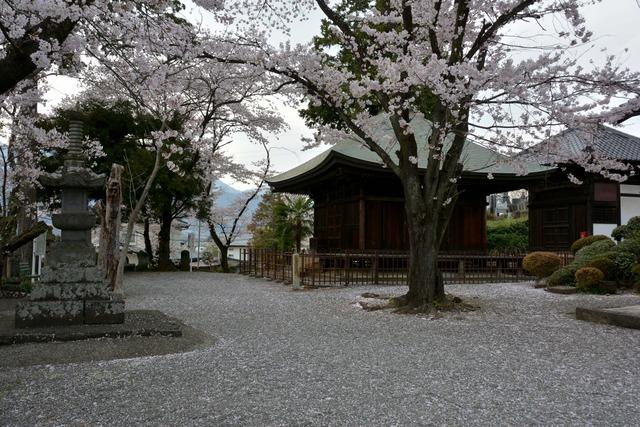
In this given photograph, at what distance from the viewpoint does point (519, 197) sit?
46.0m

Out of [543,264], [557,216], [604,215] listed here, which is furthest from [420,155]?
[604,215]

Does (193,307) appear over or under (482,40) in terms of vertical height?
under

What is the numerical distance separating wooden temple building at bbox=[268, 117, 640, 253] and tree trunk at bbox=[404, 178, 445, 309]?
5428 mm

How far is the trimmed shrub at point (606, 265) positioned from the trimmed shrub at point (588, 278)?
0.38 m

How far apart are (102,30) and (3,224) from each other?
24.4ft

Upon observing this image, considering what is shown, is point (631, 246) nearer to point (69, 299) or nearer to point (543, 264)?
point (543, 264)

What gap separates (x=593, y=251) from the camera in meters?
12.2

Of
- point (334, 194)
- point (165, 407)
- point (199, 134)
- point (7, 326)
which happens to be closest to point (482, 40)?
point (165, 407)

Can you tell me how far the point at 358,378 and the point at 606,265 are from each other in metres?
9.12

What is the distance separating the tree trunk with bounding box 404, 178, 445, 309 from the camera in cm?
859

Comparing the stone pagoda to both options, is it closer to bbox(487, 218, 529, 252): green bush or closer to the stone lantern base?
the stone lantern base

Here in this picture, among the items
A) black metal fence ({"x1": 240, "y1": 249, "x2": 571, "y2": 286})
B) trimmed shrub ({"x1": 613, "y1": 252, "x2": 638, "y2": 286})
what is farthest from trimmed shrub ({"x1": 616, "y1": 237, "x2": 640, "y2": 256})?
black metal fence ({"x1": 240, "y1": 249, "x2": 571, "y2": 286})

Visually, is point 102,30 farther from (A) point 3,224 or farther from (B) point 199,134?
(B) point 199,134

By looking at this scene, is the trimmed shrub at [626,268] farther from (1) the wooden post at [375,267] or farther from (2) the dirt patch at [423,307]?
(1) the wooden post at [375,267]
